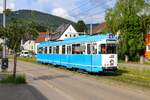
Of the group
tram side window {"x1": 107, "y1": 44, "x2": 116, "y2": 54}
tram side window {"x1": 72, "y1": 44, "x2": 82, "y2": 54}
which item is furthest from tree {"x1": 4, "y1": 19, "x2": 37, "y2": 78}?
tram side window {"x1": 72, "y1": 44, "x2": 82, "y2": 54}

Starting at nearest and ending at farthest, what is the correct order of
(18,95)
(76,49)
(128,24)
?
(18,95) < (76,49) < (128,24)

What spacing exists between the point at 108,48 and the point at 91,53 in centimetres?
154

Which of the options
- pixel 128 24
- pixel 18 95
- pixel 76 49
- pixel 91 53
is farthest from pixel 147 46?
pixel 18 95

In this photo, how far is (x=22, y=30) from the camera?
87.2 feet

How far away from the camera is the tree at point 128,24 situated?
2835 inches

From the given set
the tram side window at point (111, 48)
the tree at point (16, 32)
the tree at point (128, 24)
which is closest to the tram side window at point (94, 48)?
the tram side window at point (111, 48)

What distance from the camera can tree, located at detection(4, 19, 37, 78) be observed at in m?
26.6

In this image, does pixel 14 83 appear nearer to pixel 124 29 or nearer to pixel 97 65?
pixel 97 65

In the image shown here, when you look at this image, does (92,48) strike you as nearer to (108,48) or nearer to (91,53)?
(91,53)

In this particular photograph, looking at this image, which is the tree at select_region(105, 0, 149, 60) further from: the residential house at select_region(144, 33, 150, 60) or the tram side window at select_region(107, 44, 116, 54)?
the tram side window at select_region(107, 44, 116, 54)

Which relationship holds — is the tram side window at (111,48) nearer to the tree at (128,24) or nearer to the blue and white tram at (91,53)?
the blue and white tram at (91,53)

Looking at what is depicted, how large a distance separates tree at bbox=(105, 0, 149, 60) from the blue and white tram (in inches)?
1223

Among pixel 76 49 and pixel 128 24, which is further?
pixel 128 24

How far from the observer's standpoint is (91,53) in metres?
33.2
